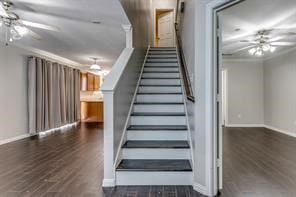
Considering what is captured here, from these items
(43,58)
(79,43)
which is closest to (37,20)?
(79,43)

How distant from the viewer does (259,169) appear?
12.5 feet

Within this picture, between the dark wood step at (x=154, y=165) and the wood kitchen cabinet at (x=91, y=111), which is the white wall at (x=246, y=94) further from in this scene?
the dark wood step at (x=154, y=165)

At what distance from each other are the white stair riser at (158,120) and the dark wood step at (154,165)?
0.87 m

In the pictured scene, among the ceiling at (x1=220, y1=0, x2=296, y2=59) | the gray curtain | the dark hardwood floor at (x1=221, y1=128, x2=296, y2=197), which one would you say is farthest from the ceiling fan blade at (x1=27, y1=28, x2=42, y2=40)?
the dark hardwood floor at (x1=221, y1=128, x2=296, y2=197)

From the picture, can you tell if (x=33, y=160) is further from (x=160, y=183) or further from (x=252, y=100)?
(x=252, y=100)

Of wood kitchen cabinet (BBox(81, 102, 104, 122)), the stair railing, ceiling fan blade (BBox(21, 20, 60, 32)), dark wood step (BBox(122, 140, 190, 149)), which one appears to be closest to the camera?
the stair railing

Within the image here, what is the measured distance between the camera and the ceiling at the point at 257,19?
3.82 meters

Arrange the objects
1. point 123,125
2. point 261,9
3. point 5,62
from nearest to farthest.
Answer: point 123,125 < point 261,9 < point 5,62

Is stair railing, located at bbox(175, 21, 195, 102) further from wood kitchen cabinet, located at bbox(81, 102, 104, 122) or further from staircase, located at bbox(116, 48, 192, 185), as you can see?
wood kitchen cabinet, located at bbox(81, 102, 104, 122)

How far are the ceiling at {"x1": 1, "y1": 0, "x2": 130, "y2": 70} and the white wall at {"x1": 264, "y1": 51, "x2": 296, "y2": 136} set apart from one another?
484 cm

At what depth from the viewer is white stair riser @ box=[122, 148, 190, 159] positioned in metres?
3.41

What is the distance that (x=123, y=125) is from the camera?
11.9ft

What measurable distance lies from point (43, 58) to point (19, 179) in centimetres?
479

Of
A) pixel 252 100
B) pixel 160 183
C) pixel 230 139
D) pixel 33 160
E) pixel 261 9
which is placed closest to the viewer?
pixel 160 183
